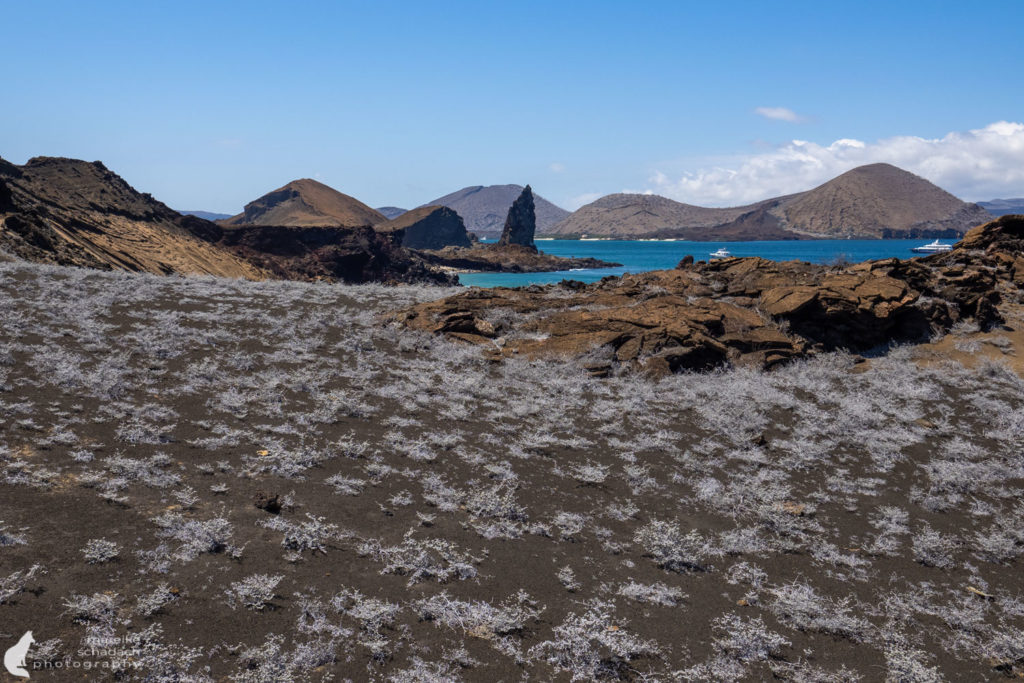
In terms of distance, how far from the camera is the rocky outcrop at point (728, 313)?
56.2 feet

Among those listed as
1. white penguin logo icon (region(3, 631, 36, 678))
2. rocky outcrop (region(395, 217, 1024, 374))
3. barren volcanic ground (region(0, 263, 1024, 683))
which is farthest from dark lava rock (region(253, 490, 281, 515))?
rocky outcrop (region(395, 217, 1024, 374))

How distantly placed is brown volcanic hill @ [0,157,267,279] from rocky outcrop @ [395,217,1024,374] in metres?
26.9

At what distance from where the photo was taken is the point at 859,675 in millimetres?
6031

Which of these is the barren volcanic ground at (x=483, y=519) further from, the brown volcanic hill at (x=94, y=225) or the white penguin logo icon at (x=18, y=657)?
the brown volcanic hill at (x=94, y=225)

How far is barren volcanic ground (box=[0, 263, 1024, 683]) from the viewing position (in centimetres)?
590

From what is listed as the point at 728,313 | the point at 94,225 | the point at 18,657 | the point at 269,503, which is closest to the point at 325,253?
the point at 94,225

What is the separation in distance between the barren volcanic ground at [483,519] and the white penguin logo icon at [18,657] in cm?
10

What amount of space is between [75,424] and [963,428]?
18171mm

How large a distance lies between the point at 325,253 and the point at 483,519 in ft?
319

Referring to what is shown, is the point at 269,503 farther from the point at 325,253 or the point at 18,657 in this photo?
the point at 325,253

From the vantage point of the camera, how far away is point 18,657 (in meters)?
5.01

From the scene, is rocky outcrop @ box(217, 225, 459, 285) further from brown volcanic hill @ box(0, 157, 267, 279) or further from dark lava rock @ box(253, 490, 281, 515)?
dark lava rock @ box(253, 490, 281, 515)

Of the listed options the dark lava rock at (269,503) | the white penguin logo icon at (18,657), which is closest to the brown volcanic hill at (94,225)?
the dark lava rock at (269,503)

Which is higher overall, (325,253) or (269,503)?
(325,253)
